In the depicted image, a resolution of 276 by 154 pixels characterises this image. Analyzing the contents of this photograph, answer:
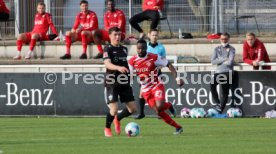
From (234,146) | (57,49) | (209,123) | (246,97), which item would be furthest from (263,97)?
(234,146)

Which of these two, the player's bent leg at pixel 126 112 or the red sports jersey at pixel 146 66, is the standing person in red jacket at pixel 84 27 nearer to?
the red sports jersey at pixel 146 66

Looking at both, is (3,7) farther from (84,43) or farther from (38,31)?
(84,43)

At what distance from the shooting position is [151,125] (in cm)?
1952

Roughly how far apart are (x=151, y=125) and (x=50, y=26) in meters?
9.29

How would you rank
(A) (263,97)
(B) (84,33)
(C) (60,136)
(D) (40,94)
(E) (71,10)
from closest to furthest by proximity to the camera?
(C) (60,136), (A) (263,97), (D) (40,94), (B) (84,33), (E) (71,10)

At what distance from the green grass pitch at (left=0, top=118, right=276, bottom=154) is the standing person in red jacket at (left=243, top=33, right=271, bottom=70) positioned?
297cm

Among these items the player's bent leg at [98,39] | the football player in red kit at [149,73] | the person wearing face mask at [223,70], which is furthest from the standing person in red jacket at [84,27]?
the football player in red kit at [149,73]

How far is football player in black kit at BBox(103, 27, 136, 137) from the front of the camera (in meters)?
16.1

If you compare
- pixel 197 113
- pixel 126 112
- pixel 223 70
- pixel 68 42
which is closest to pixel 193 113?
pixel 197 113

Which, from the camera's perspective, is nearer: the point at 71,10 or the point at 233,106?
the point at 233,106

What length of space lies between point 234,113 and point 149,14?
14.7ft

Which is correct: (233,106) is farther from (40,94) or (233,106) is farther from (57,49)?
(57,49)

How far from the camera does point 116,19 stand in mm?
26609

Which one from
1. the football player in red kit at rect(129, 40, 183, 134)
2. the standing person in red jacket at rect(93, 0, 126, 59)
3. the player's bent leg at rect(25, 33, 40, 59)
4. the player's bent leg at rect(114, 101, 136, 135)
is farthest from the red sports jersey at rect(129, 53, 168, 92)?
the player's bent leg at rect(25, 33, 40, 59)
